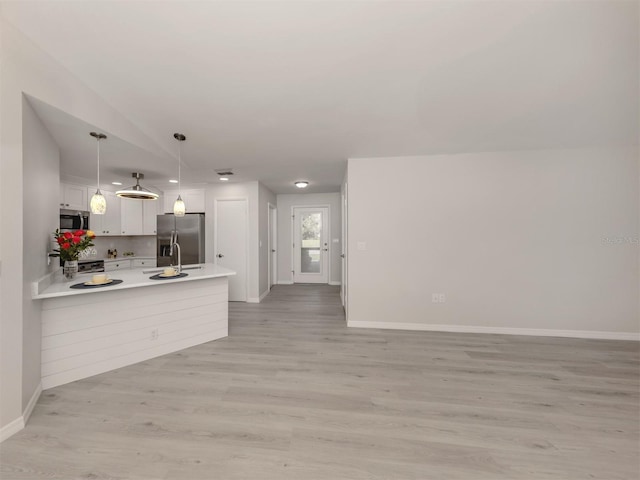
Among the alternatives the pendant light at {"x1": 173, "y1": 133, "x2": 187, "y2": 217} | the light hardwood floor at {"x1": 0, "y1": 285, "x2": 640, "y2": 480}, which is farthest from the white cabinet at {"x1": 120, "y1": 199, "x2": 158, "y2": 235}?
the light hardwood floor at {"x1": 0, "y1": 285, "x2": 640, "y2": 480}

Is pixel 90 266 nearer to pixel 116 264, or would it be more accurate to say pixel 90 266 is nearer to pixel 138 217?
pixel 116 264

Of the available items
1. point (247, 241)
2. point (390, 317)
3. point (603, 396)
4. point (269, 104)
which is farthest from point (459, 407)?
point (247, 241)

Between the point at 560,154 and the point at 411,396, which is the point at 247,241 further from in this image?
the point at 560,154

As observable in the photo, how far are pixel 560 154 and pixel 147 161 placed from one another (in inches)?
221

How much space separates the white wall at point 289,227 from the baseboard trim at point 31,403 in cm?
496

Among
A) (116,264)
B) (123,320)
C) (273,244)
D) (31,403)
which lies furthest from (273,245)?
(31,403)

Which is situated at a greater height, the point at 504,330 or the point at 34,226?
the point at 34,226

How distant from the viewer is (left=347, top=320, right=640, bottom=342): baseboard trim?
3139mm

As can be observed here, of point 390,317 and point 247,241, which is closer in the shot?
Answer: point 390,317

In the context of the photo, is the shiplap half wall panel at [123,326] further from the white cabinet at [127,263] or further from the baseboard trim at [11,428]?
the white cabinet at [127,263]

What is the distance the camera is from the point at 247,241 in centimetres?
500

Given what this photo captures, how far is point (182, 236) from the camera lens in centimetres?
490

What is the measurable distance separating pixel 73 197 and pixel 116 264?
54.2 inches

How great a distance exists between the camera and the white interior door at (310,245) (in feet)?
21.8
